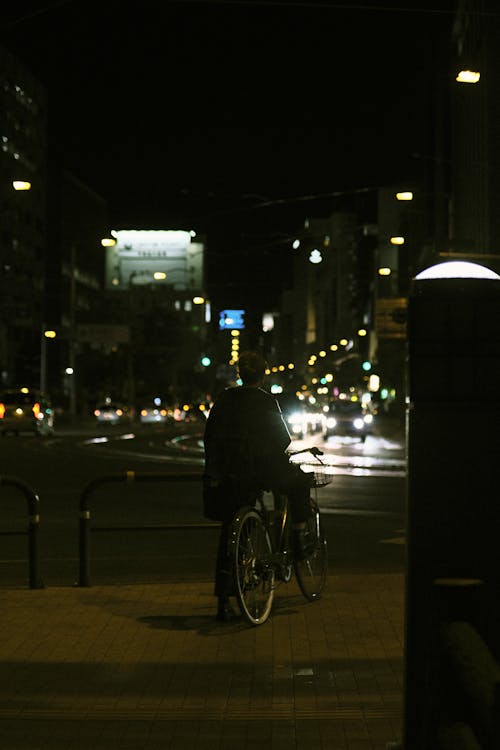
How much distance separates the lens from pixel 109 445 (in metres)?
44.2

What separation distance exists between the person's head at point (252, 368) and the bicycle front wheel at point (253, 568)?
1.02 metres

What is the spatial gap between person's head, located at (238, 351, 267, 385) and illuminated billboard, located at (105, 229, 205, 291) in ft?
542

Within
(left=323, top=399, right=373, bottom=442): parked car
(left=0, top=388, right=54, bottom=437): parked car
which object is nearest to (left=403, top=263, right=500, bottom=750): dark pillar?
(left=323, top=399, right=373, bottom=442): parked car

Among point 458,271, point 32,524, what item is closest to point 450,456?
point 458,271

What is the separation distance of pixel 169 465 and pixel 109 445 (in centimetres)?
1443

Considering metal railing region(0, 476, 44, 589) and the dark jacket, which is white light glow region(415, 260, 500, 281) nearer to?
the dark jacket

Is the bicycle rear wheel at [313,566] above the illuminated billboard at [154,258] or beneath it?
beneath

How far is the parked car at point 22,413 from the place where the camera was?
52.7 m

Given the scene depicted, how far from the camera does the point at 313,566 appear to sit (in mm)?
9789

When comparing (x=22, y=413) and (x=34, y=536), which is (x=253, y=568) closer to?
(x=34, y=536)

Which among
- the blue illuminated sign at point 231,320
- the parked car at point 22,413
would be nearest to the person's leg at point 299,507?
the parked car at point 22,413

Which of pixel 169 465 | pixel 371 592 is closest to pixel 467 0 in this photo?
pixel 169 465

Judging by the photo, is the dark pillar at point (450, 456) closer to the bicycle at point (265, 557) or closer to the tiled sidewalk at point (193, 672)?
the tiled sidewalk at point (193, 672)

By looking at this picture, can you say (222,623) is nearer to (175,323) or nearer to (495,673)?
(495,673)
